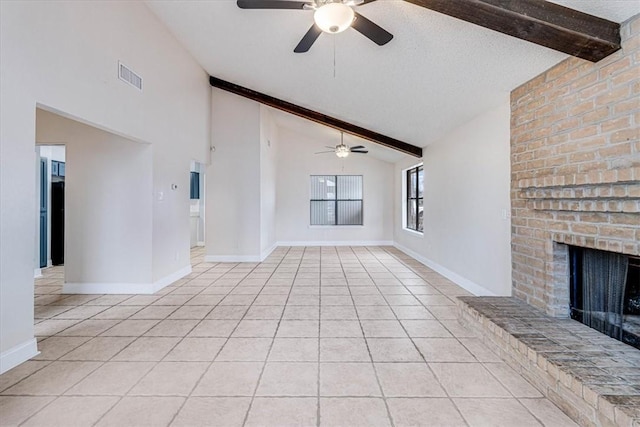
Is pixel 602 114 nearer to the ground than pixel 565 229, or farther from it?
farther from it

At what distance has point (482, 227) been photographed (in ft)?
13.5

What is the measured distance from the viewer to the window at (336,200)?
9.50 m

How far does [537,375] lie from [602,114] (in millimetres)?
1911

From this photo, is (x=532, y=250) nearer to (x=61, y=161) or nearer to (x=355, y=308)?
(x=355, y=308)

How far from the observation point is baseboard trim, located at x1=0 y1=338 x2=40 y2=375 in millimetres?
2332

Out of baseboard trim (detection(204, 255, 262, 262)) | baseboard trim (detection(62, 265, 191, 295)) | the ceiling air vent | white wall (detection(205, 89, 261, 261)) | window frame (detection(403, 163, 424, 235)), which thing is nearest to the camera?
the ceiling air vent

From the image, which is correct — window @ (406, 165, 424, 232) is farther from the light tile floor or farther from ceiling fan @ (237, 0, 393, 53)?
ceiling fan @ (237, 0, 393, 53)

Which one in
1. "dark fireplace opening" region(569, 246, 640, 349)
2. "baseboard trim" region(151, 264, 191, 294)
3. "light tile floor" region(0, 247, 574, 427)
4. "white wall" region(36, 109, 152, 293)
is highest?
"white wall" region(36, 109, 152, 293)

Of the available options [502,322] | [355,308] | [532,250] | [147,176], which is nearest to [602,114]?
[532,250]

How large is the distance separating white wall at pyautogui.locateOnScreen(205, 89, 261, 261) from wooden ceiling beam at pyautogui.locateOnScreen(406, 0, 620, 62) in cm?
489

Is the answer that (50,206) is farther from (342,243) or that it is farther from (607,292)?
(607,292)

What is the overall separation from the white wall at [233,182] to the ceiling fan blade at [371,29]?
14.1 ft

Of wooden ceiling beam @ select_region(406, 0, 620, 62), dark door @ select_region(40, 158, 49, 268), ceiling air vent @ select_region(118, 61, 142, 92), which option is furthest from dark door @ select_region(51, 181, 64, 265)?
wooden ceiling beam @ select_region(406, 0, 620, 62)

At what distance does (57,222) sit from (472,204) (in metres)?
7.20
